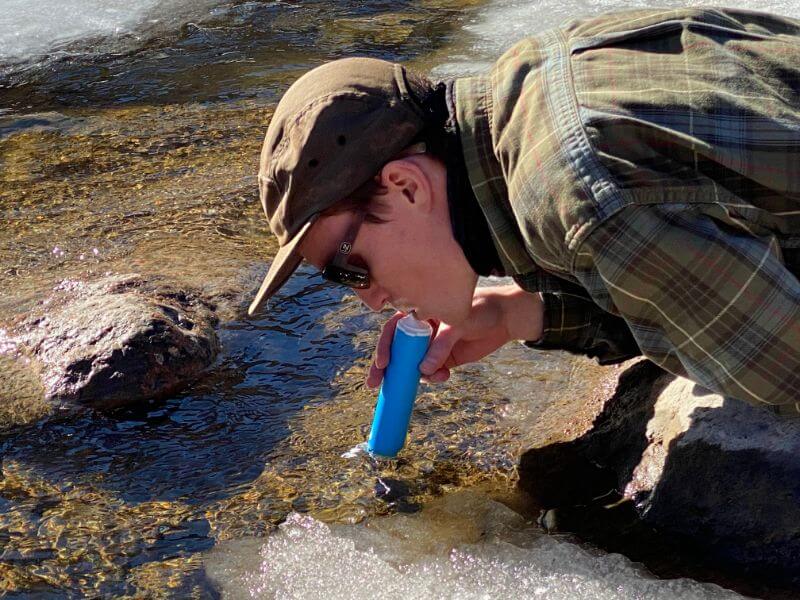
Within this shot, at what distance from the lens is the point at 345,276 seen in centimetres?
201

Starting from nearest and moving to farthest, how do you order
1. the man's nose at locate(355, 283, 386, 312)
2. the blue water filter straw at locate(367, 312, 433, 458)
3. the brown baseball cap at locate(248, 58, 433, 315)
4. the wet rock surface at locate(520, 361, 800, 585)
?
the brown baseball cap at locate(248, 58, 433, 315)
the man's nose at locate(355, 283, 386, 312)
the wet rock surface at locate(520, 361, 800, 585)
the blue water filter straw at locate(367, 312, 433, 458)

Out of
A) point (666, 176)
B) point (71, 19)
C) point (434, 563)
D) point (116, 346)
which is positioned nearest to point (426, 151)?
point (666, 176)

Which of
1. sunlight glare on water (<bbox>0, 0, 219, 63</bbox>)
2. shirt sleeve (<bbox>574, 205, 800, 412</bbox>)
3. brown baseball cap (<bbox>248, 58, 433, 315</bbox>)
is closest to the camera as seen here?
shirt sleeve (<bbox>574, 205, 800, 412</bbox>)

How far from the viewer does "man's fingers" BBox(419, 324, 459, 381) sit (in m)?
2.44

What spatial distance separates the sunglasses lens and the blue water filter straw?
1.13 ft

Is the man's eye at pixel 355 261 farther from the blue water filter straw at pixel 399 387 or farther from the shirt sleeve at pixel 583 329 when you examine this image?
the shirt sleeve at pixel 583 329

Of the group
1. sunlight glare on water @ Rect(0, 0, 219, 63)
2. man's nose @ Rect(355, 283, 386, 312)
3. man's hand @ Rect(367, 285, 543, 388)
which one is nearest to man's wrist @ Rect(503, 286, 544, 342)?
man's hand @ Rect(367, 285, 543, 388)

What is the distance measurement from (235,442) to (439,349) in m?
0.67

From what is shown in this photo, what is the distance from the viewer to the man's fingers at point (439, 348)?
8.00ft

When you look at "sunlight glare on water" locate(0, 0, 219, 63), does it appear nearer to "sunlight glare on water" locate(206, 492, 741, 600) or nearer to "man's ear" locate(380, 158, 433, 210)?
"sunlight glare on water" locate(206, 492, 741, 600)

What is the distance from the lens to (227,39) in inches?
250

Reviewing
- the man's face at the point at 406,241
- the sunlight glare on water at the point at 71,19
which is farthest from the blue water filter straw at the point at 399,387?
the sunlight glare on water at the point at 71,19

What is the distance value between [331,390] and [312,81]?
1.17 m

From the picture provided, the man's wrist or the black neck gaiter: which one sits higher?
the black neck gaiter
